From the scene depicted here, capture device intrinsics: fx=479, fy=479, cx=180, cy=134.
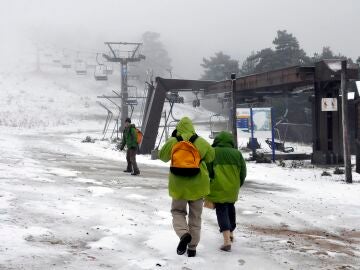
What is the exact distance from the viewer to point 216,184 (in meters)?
6.77

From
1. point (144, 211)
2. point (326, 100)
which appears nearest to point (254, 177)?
point (326, 100)

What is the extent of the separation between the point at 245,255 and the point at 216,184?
105cm

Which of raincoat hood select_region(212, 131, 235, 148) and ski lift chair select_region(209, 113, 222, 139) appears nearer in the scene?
raincoat hood select_region(212, 131, 235, 148)

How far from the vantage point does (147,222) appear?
8.09 meters

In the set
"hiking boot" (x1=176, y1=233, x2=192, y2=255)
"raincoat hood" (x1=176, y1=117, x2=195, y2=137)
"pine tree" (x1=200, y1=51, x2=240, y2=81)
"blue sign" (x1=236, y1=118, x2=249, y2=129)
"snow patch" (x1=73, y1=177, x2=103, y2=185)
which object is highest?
"pine tree" (x1=200, y1=51, x2=240, y2=81)

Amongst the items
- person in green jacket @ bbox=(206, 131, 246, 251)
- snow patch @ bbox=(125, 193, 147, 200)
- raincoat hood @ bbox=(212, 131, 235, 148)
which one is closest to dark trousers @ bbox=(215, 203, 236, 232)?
person in green jacket @ bbox=(206, 131, 246, 251)

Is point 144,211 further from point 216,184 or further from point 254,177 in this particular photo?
point 254,177

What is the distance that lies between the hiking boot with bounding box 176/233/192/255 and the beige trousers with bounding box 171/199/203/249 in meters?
0.07

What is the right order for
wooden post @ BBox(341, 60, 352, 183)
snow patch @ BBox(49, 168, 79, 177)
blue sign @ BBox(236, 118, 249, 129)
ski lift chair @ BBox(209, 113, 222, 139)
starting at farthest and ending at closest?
1. ski lift chair @ BBox(209, 113, 222, 139)
2. blue sign @ BBox(236, 118, 249, 129)
3. wooden post @ BBox(341, 60, 352, 183)
4. snow patch @ BBox(49, 168, 79, 177)

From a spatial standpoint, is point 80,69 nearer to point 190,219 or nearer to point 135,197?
point 135,197

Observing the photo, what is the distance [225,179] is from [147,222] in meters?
1.96

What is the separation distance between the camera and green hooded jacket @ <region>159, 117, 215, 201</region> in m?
6.21

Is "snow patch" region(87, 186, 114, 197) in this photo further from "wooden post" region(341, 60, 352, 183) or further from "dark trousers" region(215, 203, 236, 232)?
"wooden post" region(341, 60, 352, 183)

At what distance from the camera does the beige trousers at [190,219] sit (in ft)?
20.4
